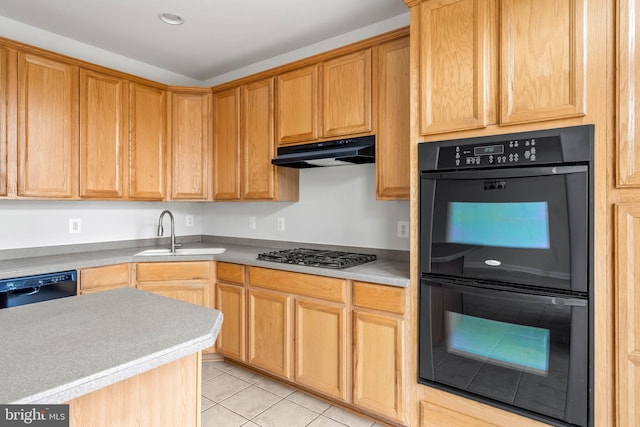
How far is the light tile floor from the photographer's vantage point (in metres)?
2.15

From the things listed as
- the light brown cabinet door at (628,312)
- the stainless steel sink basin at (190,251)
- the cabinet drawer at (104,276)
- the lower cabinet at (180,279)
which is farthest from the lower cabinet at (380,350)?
the cabinet drawer at (104,276)

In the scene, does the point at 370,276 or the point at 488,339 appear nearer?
the point at 488,339

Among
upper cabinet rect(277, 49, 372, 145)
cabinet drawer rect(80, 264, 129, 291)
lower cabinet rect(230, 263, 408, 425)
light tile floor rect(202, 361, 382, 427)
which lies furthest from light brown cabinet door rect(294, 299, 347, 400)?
cabinet drawer rect(80, 264, 129, 291)

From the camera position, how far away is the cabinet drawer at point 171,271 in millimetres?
2773

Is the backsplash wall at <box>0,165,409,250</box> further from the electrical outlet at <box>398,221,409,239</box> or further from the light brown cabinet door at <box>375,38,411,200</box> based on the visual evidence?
the light brown cabinet door at <box>375,38,411,200</box>

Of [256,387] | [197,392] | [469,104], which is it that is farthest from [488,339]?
[256,387]

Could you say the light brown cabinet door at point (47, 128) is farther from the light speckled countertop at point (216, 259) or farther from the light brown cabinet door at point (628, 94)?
the light brown cabinet door at point (628, 94)

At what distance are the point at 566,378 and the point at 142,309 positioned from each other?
5.70ft

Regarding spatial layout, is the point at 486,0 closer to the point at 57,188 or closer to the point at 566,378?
the point at 566,378

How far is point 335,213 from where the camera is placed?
2.90 m

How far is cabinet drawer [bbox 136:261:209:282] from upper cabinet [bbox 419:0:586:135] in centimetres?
200

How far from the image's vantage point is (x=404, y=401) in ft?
6.48

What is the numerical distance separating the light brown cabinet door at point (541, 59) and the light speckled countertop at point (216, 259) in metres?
1.03

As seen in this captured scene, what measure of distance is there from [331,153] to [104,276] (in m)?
1.87
